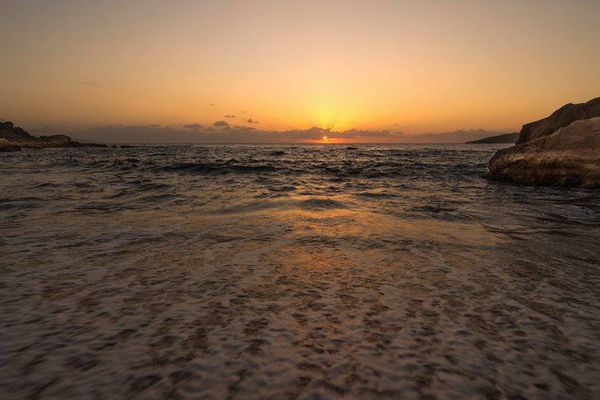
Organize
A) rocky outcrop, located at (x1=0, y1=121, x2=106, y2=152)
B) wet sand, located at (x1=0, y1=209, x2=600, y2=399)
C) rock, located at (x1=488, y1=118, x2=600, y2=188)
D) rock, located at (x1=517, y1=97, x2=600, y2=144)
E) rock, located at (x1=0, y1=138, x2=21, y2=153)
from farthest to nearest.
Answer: rocky outcrop, located at (x1=0, y1=121, x2=106, y2=152) < rock, located at (x1=0, y1=138, x2=21, y2=153) < rock, located at (x1=517, y1=97, x2=600, y2=144) < rock, located at (x1=488, y1=118, x2=600, y2=188) < wet sand, located at (x1=0, y1=209, x2=600, y2=399)

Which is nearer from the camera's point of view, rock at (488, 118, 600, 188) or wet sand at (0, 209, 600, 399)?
wet sand at (0, 209, 600, 399)

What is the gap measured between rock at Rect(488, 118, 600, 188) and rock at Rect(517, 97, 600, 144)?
873 centimetres

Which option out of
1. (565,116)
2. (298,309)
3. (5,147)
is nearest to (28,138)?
(5,147)

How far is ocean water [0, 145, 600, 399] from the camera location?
1957 mm

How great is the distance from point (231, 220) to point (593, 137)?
37.7ft

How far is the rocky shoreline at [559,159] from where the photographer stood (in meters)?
10.6

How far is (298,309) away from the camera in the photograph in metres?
2.84

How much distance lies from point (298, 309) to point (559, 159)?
12.2 meters

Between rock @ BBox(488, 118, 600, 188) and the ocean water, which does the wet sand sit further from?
rock @ BBox(488, 118, 600, 188)

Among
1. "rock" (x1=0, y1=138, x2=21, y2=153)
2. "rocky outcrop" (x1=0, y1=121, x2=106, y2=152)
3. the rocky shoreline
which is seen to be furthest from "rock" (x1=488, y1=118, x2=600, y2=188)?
"rocky outcrop" (x1=0, y1=121, x2=106, y2=152)

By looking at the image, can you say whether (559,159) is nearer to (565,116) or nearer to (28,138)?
(565,116)

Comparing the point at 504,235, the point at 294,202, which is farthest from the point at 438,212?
the point at 294,202

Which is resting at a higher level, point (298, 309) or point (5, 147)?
point (5, 147)

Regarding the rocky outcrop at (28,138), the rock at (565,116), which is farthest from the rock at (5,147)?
A: the rock at (565,116)
